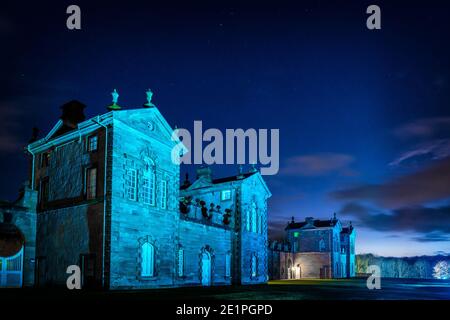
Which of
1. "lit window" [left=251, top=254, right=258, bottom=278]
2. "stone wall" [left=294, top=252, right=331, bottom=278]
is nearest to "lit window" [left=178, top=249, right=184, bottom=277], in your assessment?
"lit window" [left=251, top=254, right=258, bottom=278]

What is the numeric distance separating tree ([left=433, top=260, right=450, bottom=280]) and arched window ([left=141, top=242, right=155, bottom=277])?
317ft

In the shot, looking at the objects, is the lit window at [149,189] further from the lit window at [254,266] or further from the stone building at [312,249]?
the stone building at [312,249]

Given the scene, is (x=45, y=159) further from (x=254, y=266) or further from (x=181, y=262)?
(x=254, y=266)

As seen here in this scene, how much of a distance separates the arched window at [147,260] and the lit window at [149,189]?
8.58ft

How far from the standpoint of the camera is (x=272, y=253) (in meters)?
63.8

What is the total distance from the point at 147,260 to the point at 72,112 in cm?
1183

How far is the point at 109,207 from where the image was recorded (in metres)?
24.1

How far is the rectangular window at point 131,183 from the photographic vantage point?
2569 cm

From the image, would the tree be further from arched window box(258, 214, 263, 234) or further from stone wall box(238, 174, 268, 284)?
arched window box(258, 214, 263, 234)

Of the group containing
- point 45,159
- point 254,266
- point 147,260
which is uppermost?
point 45,159

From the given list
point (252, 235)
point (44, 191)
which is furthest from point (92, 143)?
point (252, 235)

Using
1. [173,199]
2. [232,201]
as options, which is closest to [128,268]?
[173,199]

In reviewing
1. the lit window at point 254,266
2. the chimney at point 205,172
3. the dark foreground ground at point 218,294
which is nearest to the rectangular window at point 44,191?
the dark foreground ground at point 218,294
